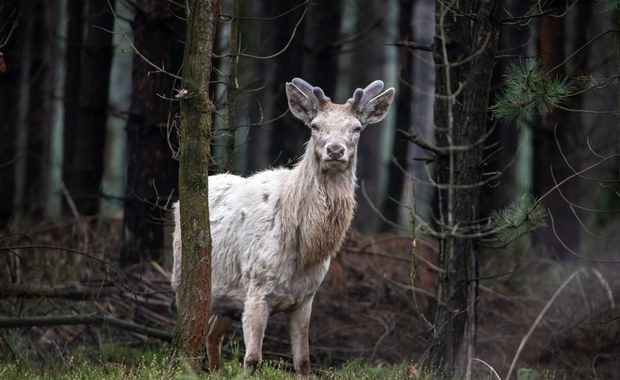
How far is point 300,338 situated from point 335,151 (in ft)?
6.32

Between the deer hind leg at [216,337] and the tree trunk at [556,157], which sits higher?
the tree trunk at [556,157]

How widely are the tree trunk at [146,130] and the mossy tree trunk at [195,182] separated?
15.6 feet

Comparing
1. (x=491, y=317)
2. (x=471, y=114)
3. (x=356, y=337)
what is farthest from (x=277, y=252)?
(x=491, y=317)

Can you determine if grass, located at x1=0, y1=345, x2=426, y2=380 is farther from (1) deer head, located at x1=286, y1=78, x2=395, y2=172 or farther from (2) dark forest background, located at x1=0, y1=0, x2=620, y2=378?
(1) deer head, located at x1=286, y1=78, x2=395, y2=172

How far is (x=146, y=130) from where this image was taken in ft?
41.7

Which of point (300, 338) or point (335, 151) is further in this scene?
point (300, 338)

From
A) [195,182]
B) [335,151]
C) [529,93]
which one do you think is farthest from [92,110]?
[529,93]

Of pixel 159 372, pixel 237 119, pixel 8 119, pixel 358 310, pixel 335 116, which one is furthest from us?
pixel 8 119

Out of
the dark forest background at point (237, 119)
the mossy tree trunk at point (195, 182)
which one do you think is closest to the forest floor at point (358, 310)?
the dark forest background at point (237, 119)

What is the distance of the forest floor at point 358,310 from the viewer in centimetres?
1113

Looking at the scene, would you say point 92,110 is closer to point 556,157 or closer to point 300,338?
point 300,338

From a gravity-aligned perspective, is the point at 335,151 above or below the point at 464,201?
above

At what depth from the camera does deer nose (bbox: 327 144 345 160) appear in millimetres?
8719

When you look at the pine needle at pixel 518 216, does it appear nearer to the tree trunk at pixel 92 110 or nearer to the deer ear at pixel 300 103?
the deer ear at pixel 300 103
